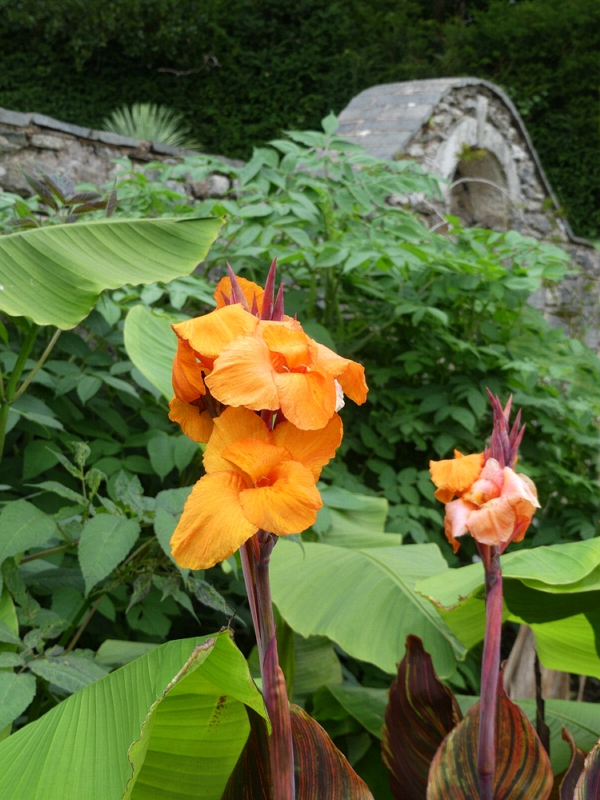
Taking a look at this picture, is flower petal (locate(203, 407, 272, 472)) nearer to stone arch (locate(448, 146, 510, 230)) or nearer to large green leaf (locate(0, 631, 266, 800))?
large green leaf (locate(0, 631, 266, 800))

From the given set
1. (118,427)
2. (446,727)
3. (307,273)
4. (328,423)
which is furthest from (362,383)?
(307,273)

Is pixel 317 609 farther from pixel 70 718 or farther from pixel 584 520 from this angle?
pixel 584 520

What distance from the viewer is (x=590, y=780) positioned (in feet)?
2.08

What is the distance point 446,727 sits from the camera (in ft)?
2.96

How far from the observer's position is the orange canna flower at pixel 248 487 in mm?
438

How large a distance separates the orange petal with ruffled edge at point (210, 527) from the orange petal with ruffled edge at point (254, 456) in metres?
0.02

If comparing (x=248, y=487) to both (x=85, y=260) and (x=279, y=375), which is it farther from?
(x=85, y=260)

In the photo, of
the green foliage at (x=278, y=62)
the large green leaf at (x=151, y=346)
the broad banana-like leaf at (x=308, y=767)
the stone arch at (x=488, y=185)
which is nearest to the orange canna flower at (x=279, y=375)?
the broad banana-like leaf at (x=308, y=767)

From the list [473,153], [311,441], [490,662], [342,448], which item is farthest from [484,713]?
[473,153]

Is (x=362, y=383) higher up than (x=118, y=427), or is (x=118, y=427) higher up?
(x=362, y=383)

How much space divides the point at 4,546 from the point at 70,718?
41cm

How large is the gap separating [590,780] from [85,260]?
3.12 feet

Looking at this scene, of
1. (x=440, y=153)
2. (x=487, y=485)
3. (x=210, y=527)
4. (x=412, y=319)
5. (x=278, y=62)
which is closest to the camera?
(x=210, y=527)

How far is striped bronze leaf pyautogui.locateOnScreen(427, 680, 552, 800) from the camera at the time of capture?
29.1 inches
